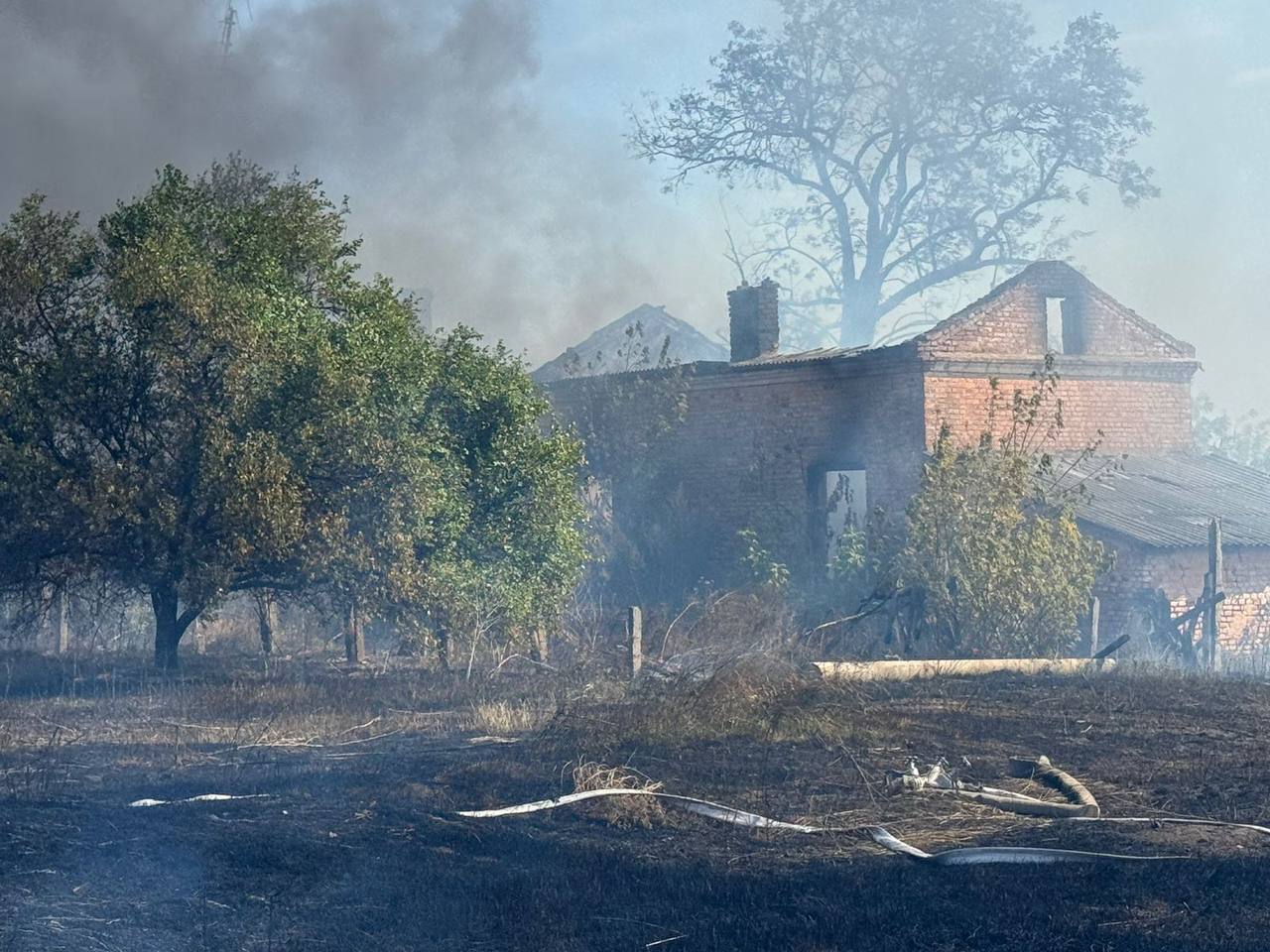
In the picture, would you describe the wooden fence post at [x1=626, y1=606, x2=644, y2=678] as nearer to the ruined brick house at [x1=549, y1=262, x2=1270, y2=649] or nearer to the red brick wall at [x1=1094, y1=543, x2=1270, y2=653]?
the ruined brick house at [x1=549, y1=262, x2=1270, y2=649]

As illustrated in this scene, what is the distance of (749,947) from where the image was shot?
6.01 meters

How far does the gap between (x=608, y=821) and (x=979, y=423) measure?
15.8m

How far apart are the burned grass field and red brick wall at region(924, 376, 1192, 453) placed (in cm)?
869

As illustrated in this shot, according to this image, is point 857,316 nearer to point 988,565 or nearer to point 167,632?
point 988,565

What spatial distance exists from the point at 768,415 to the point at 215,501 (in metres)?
12.3

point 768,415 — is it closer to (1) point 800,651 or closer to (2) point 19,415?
(1) point 800,651

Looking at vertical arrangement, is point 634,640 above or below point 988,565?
below

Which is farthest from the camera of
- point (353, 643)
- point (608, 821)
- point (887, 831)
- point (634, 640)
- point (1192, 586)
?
point (1192, 586)

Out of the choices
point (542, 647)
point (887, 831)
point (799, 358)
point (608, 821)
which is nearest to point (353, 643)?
point (542, 647)

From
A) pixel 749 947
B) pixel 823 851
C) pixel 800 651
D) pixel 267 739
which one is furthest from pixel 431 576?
pixel 749 947

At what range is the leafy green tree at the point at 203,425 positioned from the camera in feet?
45.8

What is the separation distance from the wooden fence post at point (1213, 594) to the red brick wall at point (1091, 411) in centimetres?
396

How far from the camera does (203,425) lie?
14.4 meters

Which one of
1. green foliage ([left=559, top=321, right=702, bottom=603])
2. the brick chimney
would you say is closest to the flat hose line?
green foliage ([left=559, top=321, right=702, bottom=603])
